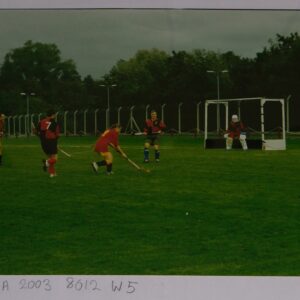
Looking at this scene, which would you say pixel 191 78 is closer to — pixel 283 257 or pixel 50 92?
pixel 50 92

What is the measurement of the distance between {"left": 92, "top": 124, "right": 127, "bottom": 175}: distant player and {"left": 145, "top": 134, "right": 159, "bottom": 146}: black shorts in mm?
132

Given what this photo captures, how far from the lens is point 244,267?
275 centimetres

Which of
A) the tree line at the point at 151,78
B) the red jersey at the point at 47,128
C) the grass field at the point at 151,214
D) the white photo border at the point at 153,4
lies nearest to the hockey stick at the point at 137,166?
the grass field at the point at 151,214

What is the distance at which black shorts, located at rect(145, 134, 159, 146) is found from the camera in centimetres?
312

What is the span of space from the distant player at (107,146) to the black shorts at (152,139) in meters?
0.13

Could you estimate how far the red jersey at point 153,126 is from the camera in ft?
10.2

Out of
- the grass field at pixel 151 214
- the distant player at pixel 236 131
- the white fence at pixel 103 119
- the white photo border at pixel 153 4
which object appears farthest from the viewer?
the distant player at pixel 236 131

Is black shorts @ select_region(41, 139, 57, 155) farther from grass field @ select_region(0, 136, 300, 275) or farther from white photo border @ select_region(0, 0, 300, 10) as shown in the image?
white photo border @ select_region(0, 0, 300, 10)

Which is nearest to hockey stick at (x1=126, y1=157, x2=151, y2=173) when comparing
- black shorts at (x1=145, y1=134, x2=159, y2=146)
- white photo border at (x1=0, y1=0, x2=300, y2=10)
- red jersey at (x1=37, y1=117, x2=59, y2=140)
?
black shorts at (x1=145, y1=134, x2=159, y2=146)

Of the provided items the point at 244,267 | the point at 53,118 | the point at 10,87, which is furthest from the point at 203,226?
the point at 10,87

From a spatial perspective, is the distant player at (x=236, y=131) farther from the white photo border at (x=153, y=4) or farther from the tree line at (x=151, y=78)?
the white photo border at (x=153, y=4)

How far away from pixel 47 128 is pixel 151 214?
579 mm

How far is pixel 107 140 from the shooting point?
127 inches

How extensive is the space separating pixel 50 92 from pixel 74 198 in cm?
47
